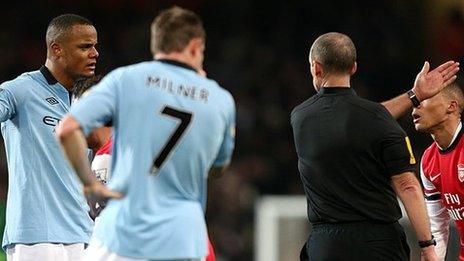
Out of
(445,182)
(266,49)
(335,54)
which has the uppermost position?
(335,54)

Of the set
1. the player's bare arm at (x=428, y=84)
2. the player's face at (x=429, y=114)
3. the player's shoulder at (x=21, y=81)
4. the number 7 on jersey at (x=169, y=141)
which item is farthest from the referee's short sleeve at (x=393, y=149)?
the player's shoulder at (x=21, y=81)

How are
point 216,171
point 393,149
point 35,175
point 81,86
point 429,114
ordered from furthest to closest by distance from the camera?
point 429,114, point 81,86, point 35,175, point 393,149, point 216,171

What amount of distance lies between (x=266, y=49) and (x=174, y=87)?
434 inches

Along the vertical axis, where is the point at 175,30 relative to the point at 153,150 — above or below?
above

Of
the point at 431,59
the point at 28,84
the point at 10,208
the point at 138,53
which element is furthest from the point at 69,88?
the point at 431,59

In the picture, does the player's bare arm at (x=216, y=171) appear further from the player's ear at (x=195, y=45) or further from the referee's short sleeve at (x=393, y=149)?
the referee's short sleeve at (x=393, y=149)

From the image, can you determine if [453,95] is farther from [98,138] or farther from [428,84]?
[98,138]

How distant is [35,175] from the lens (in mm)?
5922

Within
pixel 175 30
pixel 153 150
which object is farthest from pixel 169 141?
pixel 175 30

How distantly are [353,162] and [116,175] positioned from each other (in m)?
1.50

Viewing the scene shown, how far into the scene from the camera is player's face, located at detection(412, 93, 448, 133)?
21.8 ft

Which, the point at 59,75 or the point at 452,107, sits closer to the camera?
the point at 59,75

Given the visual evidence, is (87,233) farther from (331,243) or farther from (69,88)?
(331,243)

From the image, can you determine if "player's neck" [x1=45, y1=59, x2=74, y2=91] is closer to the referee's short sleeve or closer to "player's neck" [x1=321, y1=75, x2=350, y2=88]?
"player's neck" [x1=321, y1=75, x2=350, y2=88]
